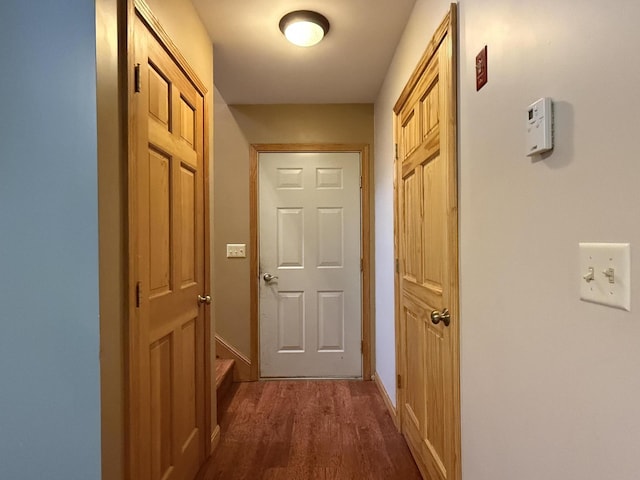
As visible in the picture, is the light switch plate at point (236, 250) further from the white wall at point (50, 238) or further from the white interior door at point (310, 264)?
the white wall at point (50, 238)

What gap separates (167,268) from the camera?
1.56 m

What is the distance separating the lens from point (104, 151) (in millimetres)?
1103

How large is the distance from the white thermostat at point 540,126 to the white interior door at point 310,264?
7.50 ft

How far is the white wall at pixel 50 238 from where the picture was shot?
105 cm

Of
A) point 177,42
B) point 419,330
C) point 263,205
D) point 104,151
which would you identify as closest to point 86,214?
point 104,151

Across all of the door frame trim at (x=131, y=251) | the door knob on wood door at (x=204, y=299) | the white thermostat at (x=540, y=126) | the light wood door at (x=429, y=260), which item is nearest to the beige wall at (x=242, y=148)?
the light wood door at (x=429, y=260)

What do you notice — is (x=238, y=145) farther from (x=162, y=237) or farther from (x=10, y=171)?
(x=10, y=171)

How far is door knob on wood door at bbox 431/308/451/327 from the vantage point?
1.46 metres

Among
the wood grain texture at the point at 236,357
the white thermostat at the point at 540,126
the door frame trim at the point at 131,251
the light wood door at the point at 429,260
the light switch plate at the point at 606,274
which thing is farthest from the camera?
the wood grain texture at the point at 236,357

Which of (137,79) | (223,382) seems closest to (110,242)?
(137,79)

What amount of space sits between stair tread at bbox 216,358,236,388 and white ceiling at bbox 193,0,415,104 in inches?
83.2

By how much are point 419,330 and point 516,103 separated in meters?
1.22

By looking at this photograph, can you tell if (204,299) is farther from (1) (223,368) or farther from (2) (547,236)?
(2) (547,236)

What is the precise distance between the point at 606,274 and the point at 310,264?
8.42 feet
